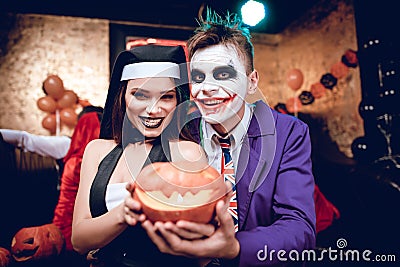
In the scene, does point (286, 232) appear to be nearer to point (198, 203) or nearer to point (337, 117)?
point (198, 203)

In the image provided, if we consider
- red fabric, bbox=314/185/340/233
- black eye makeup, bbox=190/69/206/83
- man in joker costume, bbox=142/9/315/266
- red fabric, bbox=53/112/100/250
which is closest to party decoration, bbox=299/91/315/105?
red fabric, bbox=314/185/340/233

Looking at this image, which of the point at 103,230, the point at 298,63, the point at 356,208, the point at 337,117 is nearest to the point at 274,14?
the point at 298,63

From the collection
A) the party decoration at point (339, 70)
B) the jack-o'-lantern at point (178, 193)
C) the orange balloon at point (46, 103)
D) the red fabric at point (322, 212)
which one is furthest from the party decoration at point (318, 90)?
the jack-o'-lantern at point (178, 193)

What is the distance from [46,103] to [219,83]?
166 inches

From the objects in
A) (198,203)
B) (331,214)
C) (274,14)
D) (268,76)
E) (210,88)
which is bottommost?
(331,214)

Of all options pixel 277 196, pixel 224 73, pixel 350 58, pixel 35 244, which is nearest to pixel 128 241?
pixel 277 196

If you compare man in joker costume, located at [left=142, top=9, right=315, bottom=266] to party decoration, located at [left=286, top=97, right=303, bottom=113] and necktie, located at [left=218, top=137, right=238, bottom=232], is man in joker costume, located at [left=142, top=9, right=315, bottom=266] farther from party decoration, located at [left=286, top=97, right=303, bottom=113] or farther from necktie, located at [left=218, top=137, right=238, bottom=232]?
party decoration, located at [left=286, top=97, right=303, bottom=113]

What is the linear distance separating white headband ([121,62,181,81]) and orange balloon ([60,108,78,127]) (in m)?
3.94

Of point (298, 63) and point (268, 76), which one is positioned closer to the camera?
point (298, 63)

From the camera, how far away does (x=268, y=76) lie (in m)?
6.00

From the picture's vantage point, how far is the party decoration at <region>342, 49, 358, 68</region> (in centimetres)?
415

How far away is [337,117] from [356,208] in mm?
2050

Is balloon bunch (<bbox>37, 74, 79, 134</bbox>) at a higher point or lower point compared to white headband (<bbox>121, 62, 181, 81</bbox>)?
higher

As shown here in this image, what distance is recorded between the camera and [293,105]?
5.41m
